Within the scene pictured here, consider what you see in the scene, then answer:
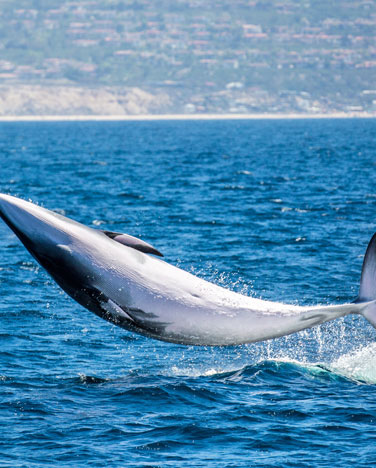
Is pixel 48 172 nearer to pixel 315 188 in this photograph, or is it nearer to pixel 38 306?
pixel 315 188

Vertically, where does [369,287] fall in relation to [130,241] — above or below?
below

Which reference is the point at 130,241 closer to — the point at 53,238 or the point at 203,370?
the point at 53,238

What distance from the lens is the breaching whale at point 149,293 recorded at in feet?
55.6

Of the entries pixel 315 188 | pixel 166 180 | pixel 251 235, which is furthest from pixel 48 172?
pixel 251 235

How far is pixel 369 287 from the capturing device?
17828 mm

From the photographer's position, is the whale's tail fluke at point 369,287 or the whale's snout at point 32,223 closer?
the whale's snout at point 32,223

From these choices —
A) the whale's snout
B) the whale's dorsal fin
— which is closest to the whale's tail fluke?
the whale's dorsal fin

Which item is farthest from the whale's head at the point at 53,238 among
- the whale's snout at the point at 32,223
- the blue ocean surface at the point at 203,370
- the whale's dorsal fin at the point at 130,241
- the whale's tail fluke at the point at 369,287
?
the whale's tail fluke at the point at 369,287

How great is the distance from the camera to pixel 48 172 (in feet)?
290

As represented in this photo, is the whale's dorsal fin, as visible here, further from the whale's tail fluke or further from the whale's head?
the whale's tail fluke

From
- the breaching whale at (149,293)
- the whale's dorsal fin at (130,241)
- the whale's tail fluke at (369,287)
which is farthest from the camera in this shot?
the whale's tail fluke at (369,287)

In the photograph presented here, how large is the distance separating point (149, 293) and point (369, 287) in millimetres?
4217

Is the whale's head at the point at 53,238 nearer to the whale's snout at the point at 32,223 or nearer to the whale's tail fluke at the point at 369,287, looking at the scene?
the whale's snout at the point at 32,223

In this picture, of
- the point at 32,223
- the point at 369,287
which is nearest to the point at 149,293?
the point at 32,223
